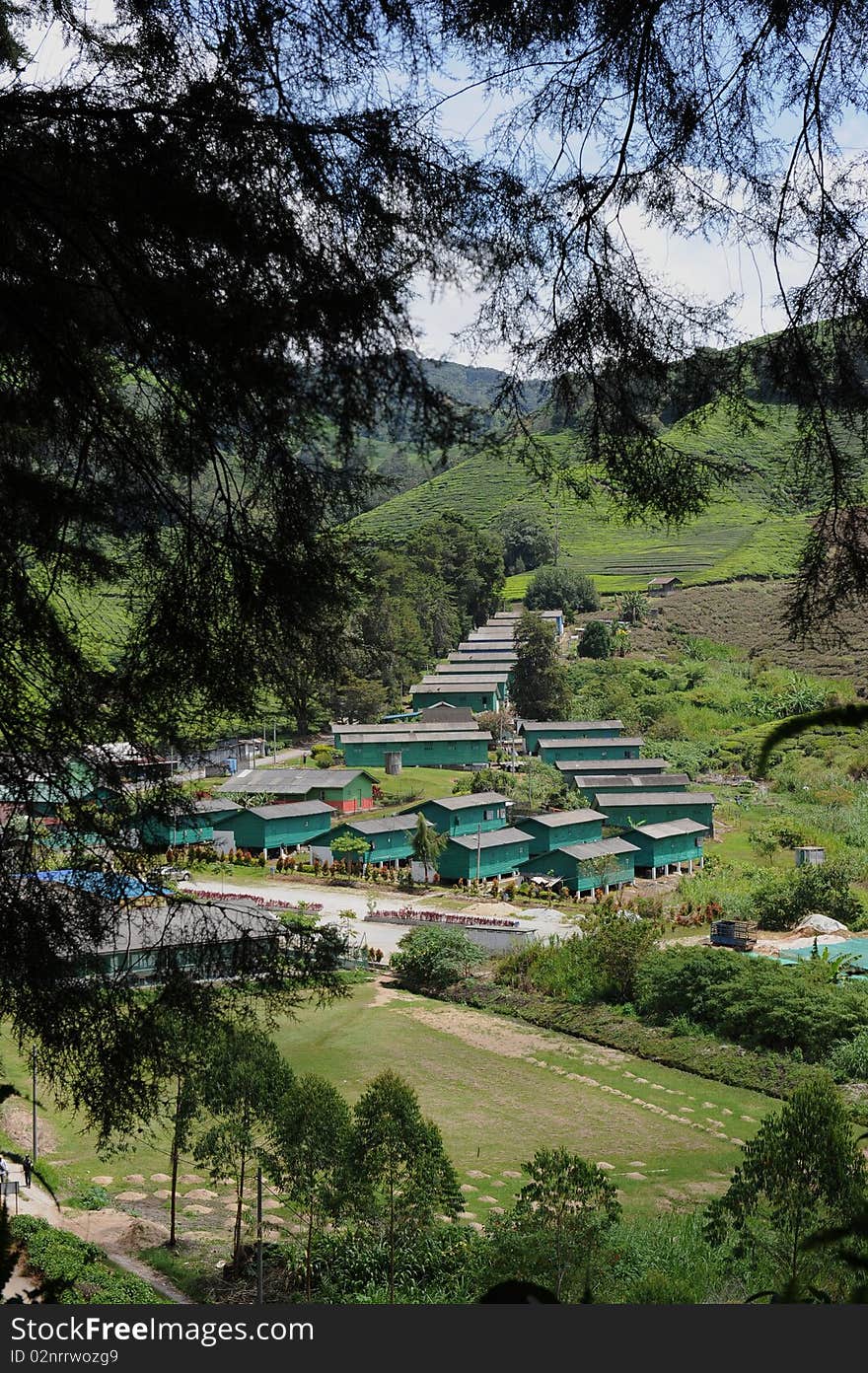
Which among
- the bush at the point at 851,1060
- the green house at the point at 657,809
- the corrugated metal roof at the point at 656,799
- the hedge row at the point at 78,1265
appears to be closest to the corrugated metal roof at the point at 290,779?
the corrugated metal roof at the point at 656,799

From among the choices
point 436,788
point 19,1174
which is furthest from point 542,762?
point 19,1174

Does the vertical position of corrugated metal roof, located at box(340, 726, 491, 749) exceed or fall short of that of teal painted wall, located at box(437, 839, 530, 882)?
it exceeds it

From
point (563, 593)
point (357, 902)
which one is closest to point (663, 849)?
point (357, 902)

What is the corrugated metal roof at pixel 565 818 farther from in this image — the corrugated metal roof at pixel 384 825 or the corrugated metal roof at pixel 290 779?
the corrugated metal roof at pixel 290 779

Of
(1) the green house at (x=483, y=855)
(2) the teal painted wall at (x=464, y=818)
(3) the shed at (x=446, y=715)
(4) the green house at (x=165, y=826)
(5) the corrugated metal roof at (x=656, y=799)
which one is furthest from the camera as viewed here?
(3) the shed at (x=446, y=715)

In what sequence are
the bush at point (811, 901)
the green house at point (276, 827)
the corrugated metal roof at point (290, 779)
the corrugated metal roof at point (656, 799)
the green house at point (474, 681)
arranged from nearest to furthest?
the bush at point (811, 901) → the green house at point (276, 827) → the corrugated metal roof at point (656, 799) → the corrugated metal roof at point (290, 779) → the green house at point (474, 681)

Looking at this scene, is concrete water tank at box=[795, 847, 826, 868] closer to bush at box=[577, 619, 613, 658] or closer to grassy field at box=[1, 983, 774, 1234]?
grassy field at box=[1, 983, 774, 1234]

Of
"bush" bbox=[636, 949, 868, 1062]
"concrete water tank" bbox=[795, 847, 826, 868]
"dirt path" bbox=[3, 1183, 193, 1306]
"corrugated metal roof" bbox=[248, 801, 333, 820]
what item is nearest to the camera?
"dirt path" bbox=[3, 1183, 193, 1306]

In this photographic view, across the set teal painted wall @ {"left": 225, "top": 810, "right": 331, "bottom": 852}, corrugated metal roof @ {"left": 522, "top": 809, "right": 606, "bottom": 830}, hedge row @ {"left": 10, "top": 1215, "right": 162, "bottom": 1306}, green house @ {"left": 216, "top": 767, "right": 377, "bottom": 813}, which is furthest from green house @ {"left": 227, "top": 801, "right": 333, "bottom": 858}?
hedge row @ {"left": 10, "top": 1215, "right": 162, "bottom": 1306}
